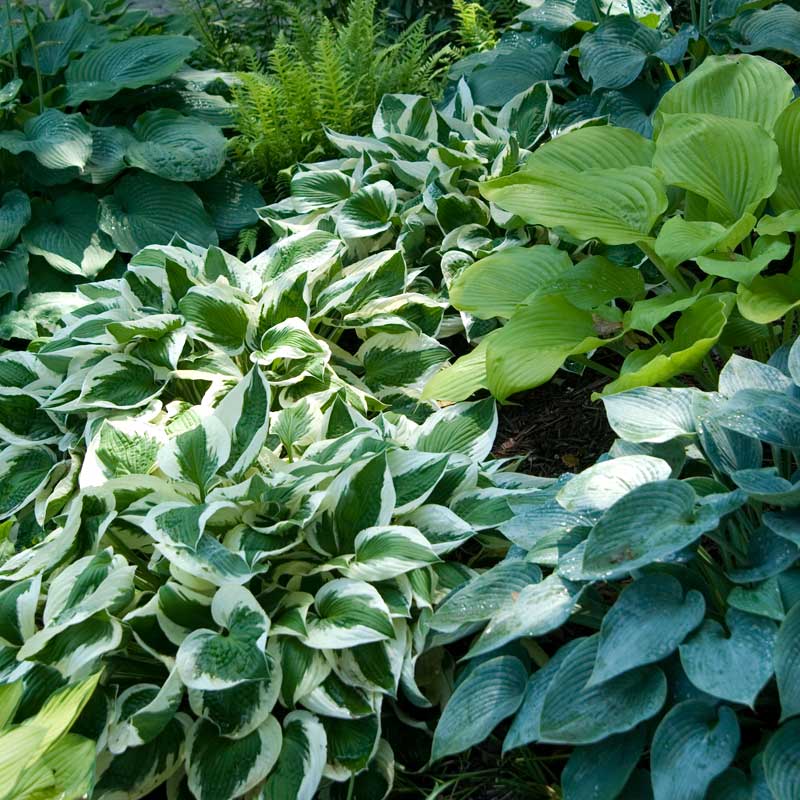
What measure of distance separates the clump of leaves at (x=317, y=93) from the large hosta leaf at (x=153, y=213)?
311mm

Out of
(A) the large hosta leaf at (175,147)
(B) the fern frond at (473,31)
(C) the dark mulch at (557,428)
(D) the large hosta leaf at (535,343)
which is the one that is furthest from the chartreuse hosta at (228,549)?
(B) the fern frond at (473,31)

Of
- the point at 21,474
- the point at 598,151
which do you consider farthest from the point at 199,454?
the point at 598,151

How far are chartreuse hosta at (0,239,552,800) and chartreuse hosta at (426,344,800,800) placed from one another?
0.72 ft

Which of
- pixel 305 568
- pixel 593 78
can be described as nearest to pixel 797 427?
pixel 305 568

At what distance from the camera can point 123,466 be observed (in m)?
2.36

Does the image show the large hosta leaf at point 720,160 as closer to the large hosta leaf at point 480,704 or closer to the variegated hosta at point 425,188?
the variegated hosta at point 425,188

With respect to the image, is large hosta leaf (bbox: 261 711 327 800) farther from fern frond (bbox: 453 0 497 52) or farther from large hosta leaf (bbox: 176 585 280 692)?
fern frond (bbox: 453 0 497 52)

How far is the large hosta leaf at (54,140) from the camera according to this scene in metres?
3.46

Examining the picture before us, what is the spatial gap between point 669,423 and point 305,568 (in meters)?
0.84

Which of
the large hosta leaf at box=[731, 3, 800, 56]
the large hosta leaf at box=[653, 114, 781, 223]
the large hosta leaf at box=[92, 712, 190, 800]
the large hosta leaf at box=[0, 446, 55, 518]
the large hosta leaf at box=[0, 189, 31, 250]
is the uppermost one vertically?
the large hosta leaf at box=[653, 114, 781, 223]

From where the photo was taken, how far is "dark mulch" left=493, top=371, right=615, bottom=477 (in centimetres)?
268

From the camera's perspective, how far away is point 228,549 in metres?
2.07

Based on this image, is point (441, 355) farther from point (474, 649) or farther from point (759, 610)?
point (759, 610)

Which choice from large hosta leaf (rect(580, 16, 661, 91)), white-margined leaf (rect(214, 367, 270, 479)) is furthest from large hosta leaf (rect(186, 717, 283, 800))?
large hosta leaf (rect(580, 16, 661, 91))
